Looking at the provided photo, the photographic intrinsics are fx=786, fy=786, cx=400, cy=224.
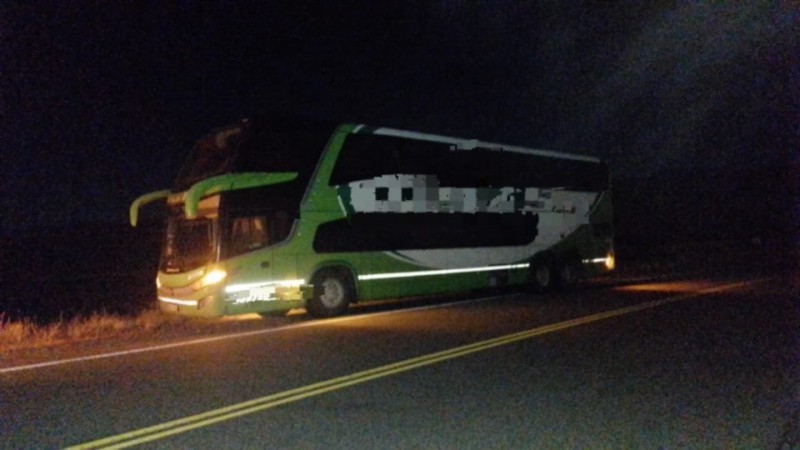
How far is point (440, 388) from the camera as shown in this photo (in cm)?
925

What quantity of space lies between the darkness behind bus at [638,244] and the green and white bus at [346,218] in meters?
6.21

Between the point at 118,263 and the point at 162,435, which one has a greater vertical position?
the point at 118,263

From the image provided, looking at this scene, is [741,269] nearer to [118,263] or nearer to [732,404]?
[732,404]

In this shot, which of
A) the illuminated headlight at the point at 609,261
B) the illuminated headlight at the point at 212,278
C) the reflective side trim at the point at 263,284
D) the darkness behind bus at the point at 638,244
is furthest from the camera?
the darkness behind bus at the point at 638,244

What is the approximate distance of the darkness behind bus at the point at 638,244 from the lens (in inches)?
1198

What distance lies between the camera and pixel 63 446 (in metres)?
6.84

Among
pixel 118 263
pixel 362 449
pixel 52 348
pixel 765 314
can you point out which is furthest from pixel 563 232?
pixel 118 263

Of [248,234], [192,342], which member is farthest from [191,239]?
[192,342]

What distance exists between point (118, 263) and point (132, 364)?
35.8m

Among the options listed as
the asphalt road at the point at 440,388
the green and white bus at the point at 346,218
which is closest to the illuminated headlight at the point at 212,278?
the green and white bus at the point at 346,218

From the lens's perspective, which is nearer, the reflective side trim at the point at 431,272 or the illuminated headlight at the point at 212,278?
the illuminated headlight at the point at 212,278

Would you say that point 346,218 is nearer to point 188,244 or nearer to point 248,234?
point 248,234

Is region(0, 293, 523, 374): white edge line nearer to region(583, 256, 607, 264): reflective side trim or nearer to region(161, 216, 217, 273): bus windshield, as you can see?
region(161, 216, 217, 273): bus windshield

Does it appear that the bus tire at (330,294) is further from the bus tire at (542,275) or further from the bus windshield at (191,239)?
the bus tire at (542,275)
